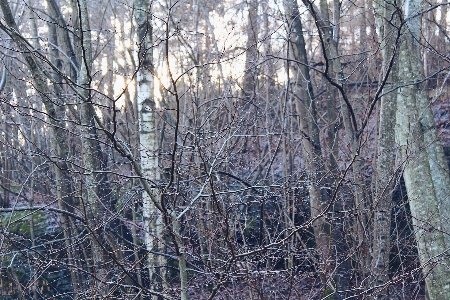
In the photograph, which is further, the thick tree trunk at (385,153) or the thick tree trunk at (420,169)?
the thick tree trunk at (420,169)

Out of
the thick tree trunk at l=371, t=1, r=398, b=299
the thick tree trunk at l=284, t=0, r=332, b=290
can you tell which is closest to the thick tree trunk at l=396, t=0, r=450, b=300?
the thick tree trunk at l=371, t=1, r=398, b=299

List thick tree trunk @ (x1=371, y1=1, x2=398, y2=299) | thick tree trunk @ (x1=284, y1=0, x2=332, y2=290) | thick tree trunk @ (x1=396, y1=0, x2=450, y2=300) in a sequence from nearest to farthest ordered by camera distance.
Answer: thick tree trunk @ (x1=371, y1=1, x2=398, y2=299), thick tree trunk @ (x1=396, y1=0, x2=450, y2=300), thick tree trunk @ (x1=284, y1=0, x2=332, y2=290)

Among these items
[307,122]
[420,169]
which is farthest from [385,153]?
[307,122]

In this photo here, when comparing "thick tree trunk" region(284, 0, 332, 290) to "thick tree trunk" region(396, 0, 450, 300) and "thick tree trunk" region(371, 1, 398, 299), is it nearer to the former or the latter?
"thick tree trunk" region(371, 1, 398, 299)

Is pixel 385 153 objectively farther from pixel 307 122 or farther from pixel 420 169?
pixel 307 122

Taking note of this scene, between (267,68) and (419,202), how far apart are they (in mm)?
4761

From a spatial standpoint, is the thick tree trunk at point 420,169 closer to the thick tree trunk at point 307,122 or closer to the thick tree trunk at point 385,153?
the thick tree trunk at point 385,153

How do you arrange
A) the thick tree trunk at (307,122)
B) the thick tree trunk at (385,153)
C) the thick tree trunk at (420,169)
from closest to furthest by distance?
the thick tree trunk at (385,153) → the thick tree trunk at (420,169) → the thick tree trunk at (307,122)

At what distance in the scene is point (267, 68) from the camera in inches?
388

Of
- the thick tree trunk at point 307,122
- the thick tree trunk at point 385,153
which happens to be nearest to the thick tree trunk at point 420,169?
the thick tree trunk at point 385,153

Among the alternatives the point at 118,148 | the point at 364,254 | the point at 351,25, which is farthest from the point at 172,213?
the point at 351,25

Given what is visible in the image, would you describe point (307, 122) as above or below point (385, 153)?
above

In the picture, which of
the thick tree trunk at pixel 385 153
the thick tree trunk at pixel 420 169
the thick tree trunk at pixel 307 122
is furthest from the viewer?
the thick tree trunk at pixel 307 122

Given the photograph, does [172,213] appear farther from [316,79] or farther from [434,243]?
[316,79]
